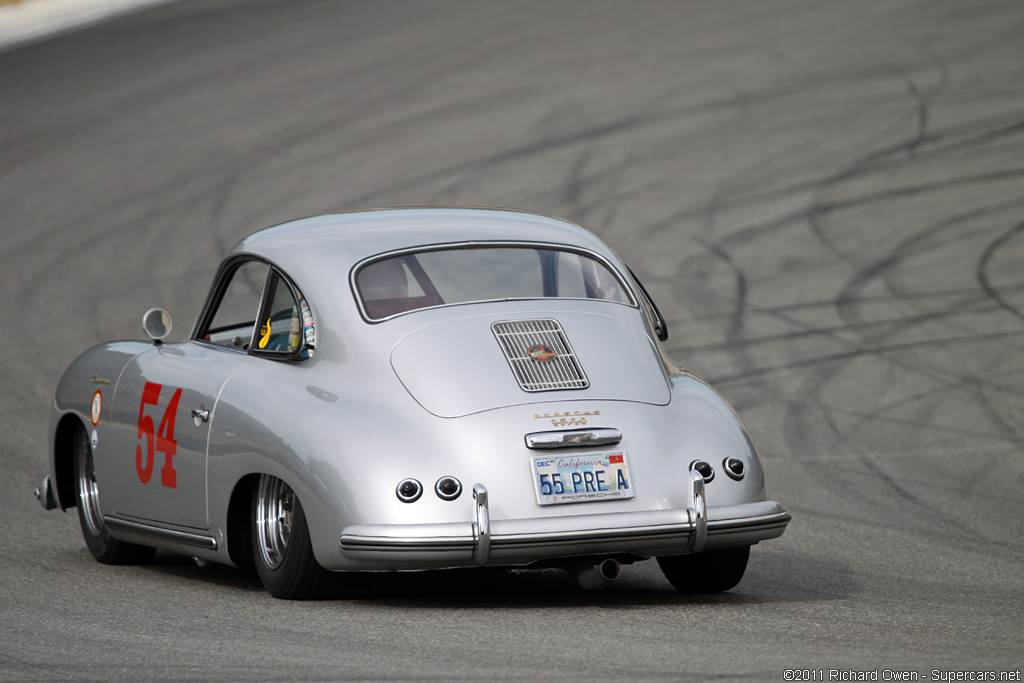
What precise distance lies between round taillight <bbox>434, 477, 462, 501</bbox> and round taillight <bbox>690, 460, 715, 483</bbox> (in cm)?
95

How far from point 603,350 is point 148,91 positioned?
1706 cm

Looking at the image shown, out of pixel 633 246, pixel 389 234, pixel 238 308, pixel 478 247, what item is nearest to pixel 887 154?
pixel 633 246

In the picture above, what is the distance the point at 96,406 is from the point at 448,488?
257cm

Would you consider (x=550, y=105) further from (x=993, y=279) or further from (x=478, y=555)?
(x=478, y=555)

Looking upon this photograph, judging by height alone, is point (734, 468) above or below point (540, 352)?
below

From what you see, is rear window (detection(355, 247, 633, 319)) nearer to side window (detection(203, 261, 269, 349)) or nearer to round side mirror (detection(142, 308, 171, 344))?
side window (detection(203, 261, 269, 349))

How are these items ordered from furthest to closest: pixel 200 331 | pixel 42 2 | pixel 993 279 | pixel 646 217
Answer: pixel 42 2
pixel 646 217
pixel 993 279
pixel 200 331

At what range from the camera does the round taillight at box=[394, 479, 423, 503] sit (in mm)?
5172

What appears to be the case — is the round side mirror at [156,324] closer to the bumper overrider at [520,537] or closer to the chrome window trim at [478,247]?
the chrome window trim at [478,247]

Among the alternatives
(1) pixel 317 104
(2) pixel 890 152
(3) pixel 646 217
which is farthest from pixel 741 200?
(1) pixel 317 104

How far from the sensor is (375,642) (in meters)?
4.75

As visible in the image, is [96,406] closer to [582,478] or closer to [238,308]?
[238,308]

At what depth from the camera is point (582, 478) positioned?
5.30m

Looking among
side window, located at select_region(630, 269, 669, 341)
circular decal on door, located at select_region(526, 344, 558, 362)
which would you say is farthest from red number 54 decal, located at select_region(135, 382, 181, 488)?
side window, located at select_region(630, 269, 669, 341)
